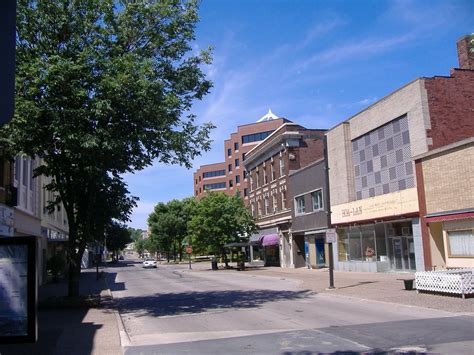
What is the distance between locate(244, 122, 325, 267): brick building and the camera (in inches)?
1873

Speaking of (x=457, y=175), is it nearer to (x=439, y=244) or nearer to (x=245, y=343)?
(x=439, y=244)

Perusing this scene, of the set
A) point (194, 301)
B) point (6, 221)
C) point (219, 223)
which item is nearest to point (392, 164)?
point (194, 301)

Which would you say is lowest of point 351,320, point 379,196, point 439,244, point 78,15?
point 351,320

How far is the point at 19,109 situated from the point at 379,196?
76.3 feet

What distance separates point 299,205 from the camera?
45.6m

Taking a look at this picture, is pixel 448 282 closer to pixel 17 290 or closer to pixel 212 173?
pixel 17 290

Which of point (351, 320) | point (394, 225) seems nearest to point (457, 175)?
point (394, 225)

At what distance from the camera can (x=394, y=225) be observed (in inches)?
1227

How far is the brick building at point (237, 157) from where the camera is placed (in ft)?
324

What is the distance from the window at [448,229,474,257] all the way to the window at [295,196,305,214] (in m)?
20.2

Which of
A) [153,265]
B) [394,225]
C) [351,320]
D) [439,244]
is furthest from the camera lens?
[153,265]

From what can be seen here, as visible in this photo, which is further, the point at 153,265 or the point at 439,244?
the point at 153,265

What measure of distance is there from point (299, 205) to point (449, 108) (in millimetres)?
19450

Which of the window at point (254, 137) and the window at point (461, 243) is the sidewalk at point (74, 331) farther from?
the window at point (254, 137)
